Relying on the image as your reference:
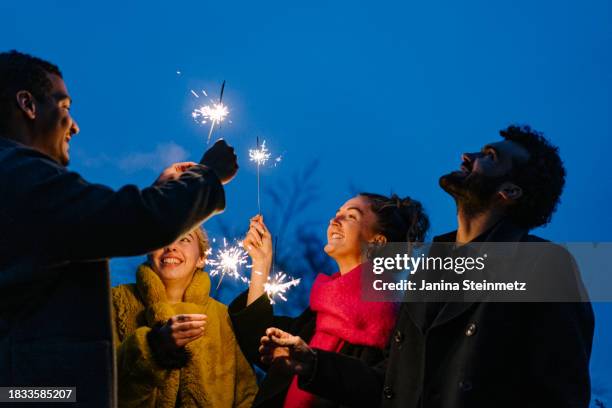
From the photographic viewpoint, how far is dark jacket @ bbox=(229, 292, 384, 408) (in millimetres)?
3624

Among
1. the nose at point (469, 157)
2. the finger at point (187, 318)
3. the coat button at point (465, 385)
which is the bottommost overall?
the coat button at point (465, 385)

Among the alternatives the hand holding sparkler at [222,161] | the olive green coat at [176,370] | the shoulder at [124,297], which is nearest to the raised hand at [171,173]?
the hand holding sparkler at [222,161]

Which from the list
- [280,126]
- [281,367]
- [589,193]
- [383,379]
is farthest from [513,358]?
[589,193]

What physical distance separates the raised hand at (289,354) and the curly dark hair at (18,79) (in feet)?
5.12

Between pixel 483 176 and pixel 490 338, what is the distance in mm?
964

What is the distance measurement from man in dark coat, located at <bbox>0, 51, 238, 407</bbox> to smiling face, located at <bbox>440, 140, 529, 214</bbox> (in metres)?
1.72

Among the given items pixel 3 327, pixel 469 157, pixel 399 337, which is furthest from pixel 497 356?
pixel 3 327

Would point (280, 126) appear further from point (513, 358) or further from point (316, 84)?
point (513, 358)

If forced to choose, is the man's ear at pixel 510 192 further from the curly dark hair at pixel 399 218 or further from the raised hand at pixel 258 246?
the raised hand at pixel 258 246

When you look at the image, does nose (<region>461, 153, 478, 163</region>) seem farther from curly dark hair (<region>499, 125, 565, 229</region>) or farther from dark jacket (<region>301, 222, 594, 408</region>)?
dark jacket (<region>301, 222, 594, 408</region>)

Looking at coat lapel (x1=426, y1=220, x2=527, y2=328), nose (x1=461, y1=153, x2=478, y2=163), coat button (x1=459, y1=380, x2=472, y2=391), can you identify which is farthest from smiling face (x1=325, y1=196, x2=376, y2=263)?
coat button (x1=459, y1=380, x2=472, y2=391)

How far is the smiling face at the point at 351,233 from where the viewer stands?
13.3ft

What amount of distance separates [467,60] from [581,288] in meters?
62.8

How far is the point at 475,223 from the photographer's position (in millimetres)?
3293
